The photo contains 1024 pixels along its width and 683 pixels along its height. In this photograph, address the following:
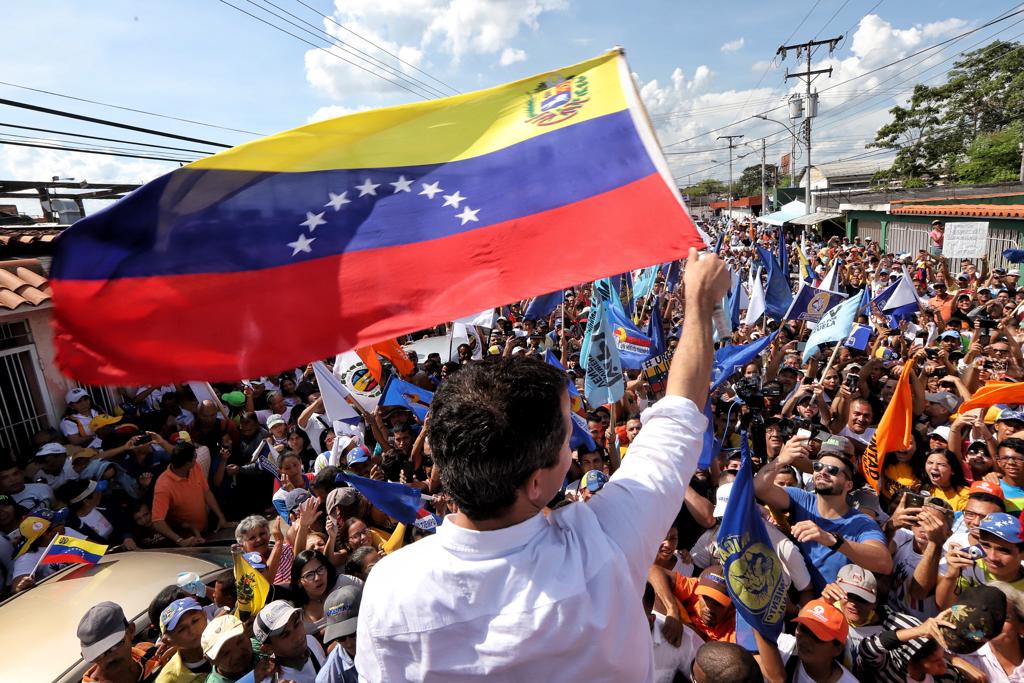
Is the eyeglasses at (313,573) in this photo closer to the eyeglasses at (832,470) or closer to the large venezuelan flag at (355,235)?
the large venezuelan flag at (355,235)

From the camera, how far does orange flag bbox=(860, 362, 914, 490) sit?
15.1ft

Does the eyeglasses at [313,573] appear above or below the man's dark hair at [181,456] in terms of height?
below

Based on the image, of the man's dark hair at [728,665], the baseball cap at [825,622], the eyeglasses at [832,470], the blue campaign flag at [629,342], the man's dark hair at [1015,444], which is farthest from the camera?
the blue campaign flag at [629,342]

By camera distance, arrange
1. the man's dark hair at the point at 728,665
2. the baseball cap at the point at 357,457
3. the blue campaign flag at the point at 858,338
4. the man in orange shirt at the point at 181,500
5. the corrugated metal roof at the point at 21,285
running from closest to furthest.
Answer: the man's dark hair at the point at 728,665 → the baseball cap at the point at 357,457 → the man in orange shirt at the point at 181,500 → the corrugated metal roof at the point at 21,285 → the blue campaign flag at the point at 858,338

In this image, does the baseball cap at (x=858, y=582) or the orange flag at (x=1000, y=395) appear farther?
the orange flag at (x=1000, y=395)

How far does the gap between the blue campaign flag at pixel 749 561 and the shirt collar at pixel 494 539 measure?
182 cm

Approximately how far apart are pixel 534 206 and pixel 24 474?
682cm

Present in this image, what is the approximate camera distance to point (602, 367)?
5.79 m

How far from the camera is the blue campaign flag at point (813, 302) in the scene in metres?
8.16

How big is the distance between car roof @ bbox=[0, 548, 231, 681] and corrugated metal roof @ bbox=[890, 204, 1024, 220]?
20541 mm

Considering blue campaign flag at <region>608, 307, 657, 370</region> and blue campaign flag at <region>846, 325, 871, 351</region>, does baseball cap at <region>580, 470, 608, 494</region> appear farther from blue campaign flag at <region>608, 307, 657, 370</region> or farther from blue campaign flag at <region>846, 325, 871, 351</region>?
blue campaign flag at <region>846, 325, 871, 351</region>

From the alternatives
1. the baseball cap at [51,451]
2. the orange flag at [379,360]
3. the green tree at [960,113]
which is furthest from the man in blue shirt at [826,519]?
the green tree at [960,113]

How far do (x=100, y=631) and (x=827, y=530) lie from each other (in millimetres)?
3858

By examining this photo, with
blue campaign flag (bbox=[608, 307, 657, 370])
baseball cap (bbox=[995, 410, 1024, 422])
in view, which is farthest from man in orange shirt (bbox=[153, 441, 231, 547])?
baseball cap (bbox=[995, 410, 1024, 422])
